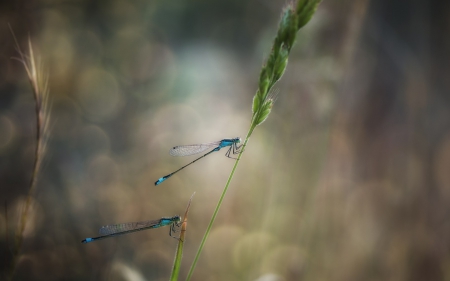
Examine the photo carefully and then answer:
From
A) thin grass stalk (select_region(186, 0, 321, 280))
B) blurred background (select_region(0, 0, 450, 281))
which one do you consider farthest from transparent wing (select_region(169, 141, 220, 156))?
thin grass stalk (select_region(186, 0, 321, 280))

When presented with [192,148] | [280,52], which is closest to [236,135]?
[192,148]

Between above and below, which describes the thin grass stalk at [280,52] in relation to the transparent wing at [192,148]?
below

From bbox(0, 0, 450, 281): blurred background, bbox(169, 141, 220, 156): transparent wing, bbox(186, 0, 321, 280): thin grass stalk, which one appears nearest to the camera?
bbox(186, 0, 321, 280): thin grass stalk

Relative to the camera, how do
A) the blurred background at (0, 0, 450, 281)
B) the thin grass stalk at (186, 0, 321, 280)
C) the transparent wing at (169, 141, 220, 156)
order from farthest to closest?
the blurred background at (0, 0, 450, 281) → the transparent wing at (169, 141, 220, 156) → the thin grass stalk at (186, 0, 321, 280)

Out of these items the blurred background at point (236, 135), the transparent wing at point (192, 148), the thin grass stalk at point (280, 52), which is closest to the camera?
the thin grass stalk at point (280, 52)

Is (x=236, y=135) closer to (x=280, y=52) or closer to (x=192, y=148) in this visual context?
(x=192, y=148)

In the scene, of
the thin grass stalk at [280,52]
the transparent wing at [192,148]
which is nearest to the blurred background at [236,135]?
the transparent wing at [192,148]

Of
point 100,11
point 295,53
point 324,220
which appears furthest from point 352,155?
point 100,11

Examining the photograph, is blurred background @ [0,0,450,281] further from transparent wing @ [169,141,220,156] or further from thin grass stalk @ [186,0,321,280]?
thin grass stalk @ [186,0,321,280]

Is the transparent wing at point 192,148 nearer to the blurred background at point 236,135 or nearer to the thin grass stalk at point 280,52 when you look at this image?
the blurred background at point 236,135

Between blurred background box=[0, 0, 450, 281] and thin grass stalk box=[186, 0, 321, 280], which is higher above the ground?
blurred background box=[0, 0, 450, 281]
